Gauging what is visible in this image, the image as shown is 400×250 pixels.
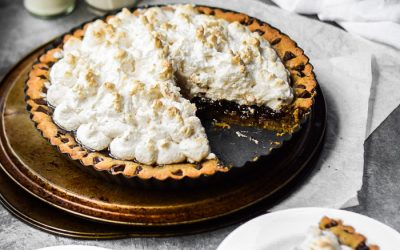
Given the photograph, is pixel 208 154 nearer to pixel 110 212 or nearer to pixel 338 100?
pixel 110 212

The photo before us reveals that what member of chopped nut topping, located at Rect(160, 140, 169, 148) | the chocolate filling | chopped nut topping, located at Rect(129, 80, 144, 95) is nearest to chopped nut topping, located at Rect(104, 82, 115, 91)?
chopped nut topping, located at Rect(129, 80, 144, 95)

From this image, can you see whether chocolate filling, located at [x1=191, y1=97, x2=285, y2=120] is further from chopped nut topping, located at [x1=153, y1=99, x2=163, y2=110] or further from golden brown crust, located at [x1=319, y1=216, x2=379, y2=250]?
golden brown crust, located at [x1=319, y1=216, x2=379, y2=250]

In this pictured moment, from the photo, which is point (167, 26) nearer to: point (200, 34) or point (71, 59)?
point (200, 34)

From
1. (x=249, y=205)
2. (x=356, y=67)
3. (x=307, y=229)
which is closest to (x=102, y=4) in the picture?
(x=356, y=67)

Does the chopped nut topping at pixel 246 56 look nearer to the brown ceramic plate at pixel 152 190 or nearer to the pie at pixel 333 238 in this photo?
the brown ceramic plate at pixel 152 190

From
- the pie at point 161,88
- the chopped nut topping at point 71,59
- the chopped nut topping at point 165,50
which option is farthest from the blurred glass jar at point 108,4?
the chopped nut topping at point 165,50

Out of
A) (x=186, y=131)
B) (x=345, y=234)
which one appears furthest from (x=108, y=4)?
(x=345, y=234)
